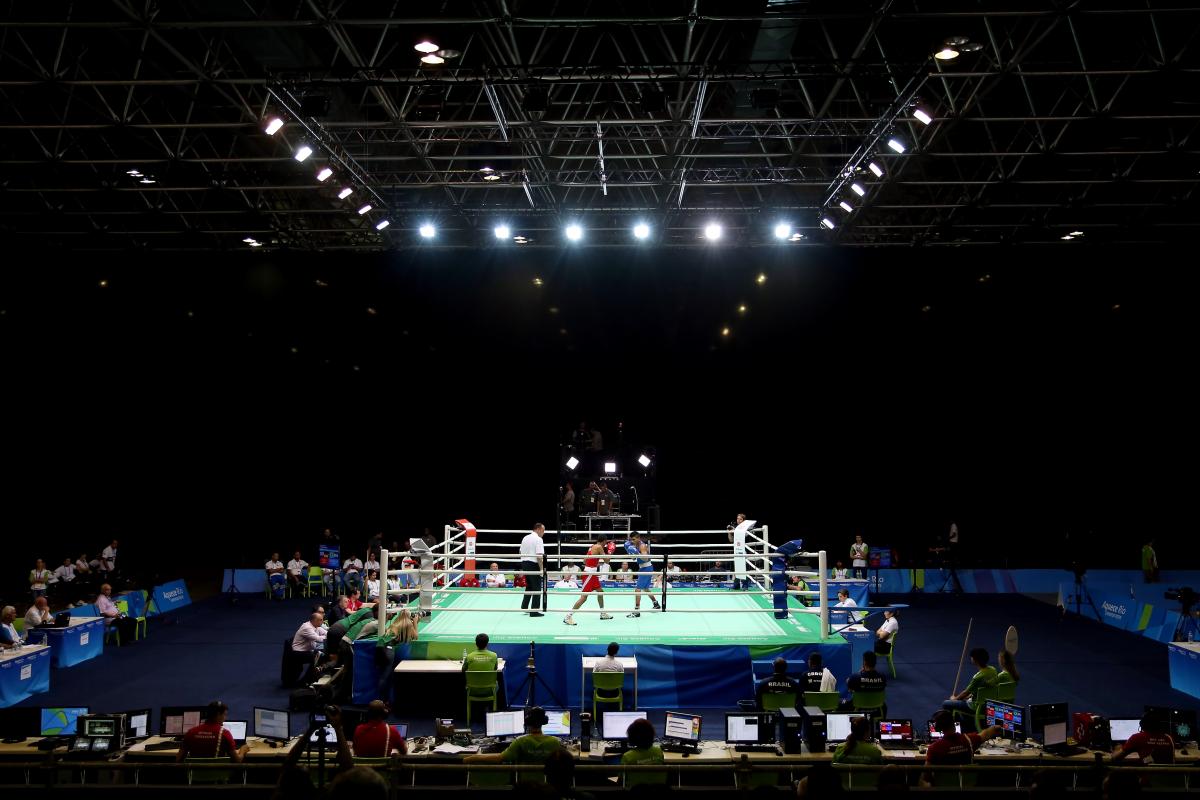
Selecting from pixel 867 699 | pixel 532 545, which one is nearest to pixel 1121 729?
pixel 867 699

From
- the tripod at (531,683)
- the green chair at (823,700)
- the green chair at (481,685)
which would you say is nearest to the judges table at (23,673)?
the green chair at (481,685)

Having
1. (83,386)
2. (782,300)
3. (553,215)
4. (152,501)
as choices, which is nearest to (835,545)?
(782,300)

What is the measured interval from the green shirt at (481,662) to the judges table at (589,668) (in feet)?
3.89

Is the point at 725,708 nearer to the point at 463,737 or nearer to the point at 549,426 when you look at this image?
the point at 463,737

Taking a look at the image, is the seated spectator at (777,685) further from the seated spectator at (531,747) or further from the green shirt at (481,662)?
the seated spectator at (531,747)

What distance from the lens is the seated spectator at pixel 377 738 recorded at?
6.99 metres

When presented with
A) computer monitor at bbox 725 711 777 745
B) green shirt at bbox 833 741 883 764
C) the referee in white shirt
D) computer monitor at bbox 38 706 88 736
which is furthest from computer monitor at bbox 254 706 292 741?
green shirt at bbox 833 741 883 764

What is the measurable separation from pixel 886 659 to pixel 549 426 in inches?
494

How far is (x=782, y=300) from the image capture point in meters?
23.2

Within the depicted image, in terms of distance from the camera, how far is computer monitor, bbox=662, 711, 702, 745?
7764 millimetres

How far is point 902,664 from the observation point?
43.9ft

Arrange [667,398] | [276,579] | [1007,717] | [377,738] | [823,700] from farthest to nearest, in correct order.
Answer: [667,398] < [276,579] < [823,700] < [1007,717] < [377,738]

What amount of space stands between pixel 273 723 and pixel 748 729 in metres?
4.63

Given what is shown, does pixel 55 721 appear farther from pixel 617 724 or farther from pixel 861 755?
pixel 861 755
